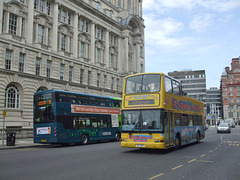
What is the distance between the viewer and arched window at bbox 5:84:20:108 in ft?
93.6

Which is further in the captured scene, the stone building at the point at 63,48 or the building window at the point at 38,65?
the building window at the point at 38,65

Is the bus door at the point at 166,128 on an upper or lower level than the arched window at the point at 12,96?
lower

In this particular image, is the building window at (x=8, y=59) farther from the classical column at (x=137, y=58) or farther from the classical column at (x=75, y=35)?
the classical column at (x=137, y=58)

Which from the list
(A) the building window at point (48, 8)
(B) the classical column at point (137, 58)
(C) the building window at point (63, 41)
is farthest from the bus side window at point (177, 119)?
(B) the classical column at point (137, 58)

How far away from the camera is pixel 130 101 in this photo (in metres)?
14.2

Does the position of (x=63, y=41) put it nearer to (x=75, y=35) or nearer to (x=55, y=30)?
(x=75, y=35)

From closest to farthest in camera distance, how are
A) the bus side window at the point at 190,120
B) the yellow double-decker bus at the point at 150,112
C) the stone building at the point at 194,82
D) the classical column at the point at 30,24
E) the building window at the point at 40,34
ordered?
the yellow double-decker bus at the point at 150,112
the bus side window at the point at 190,120
the classical column at the point at 30,24
the building window at the point at 40,34
the stone building at the point at 194,82

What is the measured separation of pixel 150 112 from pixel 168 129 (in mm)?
1445

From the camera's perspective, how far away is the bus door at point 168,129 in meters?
13.6

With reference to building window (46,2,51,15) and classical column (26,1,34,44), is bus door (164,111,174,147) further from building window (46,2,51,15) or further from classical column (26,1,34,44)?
building window (46,2,51,15)

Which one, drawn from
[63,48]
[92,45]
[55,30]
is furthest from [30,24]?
[92,45]

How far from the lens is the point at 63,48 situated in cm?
3756

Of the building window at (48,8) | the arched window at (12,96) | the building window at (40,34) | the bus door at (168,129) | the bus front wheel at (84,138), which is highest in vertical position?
the building window at (48,8)

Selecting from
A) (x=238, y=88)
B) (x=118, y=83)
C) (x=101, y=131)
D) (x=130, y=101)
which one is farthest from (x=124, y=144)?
(x=238, y=88)
